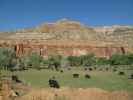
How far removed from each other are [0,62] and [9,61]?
8.18 ft

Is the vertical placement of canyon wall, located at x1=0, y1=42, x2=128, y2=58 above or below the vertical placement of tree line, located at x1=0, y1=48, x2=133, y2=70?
above

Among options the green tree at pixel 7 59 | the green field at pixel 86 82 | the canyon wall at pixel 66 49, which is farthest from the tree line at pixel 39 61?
the canyon wall at pixel 66 49

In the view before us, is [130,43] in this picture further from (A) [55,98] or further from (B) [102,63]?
(A) [55,98]

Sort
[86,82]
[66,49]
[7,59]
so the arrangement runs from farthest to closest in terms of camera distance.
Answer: [66,49] → [7,59] → [86,82]

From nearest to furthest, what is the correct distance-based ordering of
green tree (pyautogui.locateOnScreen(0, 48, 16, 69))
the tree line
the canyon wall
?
1. green tree (pyautogui.locateOnScreen(0, 48, 16, 69))
2. the tree line
3. the canyon wall

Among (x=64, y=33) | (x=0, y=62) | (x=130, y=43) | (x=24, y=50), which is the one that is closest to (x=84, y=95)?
(x=0, y=62)

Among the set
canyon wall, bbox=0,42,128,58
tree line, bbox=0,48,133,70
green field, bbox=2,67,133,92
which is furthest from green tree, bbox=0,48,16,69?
canyon wall, bbox=0,42,128,58

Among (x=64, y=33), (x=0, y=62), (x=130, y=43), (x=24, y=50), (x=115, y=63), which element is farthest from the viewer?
(x=64, y=33)

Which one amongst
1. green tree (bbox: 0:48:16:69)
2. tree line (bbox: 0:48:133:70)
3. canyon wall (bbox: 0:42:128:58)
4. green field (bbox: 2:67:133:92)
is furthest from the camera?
canyon wall (bbox: 0:42:128:58)

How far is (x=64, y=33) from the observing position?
188m

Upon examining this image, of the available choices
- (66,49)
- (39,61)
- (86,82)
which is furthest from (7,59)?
(66,49)

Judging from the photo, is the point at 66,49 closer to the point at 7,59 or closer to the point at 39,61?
the point at 39,61

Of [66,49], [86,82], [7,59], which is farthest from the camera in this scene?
[66,49]

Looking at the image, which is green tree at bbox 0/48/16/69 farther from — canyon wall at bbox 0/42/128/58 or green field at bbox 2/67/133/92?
canyon wall at bbox 0/42/128/58
